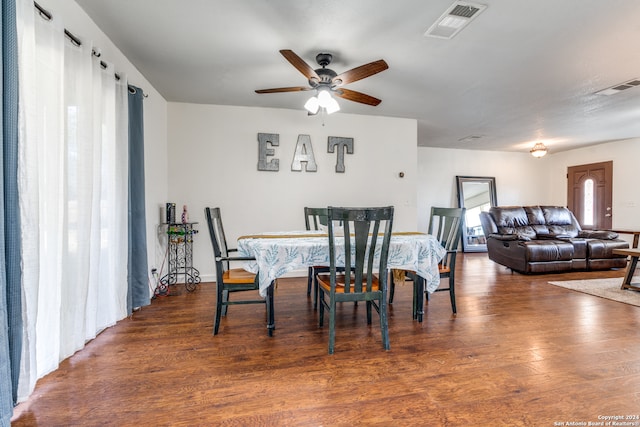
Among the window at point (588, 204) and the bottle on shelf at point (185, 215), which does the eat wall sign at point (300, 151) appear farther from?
the window at point (588, 204)

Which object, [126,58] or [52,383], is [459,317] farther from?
[126,58]

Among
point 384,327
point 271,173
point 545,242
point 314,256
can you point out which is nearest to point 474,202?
point 545,242

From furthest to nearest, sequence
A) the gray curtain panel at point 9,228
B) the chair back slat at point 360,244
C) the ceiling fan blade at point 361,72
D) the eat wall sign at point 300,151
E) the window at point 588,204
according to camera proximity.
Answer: the window at point 588,204, the eat wall sign at point 300,151, the ceiling fan blade at point 361,72, the chair back slat at point 360,244, the gray curtain panel at point 9,228

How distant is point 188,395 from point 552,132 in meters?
6.90

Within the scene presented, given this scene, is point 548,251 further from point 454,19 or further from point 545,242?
point 454,19

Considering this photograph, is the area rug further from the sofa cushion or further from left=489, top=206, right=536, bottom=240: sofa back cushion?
left=489, top=206, right=536, bottom=240: sofa back cushion

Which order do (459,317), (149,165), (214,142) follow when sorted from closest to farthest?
(459,317) → (149,165) → (214,142)

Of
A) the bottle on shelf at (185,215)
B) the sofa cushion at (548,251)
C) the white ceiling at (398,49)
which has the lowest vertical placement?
the sofa cushion at (548,251)

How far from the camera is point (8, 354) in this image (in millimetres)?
1327

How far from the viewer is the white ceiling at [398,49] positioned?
213 cm

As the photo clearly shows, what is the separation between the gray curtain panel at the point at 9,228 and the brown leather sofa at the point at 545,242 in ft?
18.4

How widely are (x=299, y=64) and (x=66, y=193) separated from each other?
186 cm

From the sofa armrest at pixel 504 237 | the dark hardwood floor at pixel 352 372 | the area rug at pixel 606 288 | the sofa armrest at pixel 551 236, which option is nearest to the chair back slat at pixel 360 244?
the dark hardwood floor at pixel 352 372

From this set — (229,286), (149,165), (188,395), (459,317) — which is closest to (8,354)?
(188,395)
